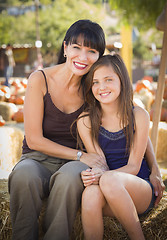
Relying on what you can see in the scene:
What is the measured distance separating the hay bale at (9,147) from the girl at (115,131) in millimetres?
1853

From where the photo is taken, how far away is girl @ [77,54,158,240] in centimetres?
224

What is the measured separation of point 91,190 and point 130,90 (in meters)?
0.82

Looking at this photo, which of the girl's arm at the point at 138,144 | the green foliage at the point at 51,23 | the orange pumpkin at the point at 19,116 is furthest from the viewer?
the green foliage at the point at 51,23

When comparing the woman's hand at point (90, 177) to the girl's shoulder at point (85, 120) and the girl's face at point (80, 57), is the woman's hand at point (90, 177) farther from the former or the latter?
the girl's face at point (80, 57)

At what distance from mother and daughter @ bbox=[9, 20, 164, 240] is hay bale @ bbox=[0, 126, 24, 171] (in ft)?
5.29

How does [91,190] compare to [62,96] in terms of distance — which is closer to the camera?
[91,190]

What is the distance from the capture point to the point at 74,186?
2.16 m

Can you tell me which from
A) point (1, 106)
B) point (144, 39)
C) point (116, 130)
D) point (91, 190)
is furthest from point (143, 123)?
point (144, 39)

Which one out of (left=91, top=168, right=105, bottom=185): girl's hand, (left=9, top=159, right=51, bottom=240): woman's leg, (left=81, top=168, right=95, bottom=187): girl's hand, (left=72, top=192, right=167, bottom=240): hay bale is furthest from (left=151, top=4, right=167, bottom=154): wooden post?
(left=9, top=159, right=51, bottom=240): woman's leg

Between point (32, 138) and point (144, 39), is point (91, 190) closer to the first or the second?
point (32, 138)

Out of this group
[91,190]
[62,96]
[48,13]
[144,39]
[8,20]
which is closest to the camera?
[91,190]

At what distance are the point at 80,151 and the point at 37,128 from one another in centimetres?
35

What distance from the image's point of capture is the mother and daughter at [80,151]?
2.14 meters

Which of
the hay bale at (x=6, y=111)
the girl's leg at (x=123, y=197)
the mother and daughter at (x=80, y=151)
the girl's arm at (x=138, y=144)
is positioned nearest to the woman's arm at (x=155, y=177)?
the mother and daughter at (x=80, y=151)
